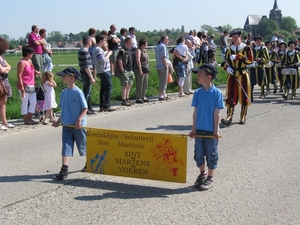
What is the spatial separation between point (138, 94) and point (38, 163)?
26.5ft

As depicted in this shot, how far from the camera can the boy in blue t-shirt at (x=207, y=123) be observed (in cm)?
727

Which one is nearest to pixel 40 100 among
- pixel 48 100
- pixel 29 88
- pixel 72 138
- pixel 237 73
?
pixel 48 100

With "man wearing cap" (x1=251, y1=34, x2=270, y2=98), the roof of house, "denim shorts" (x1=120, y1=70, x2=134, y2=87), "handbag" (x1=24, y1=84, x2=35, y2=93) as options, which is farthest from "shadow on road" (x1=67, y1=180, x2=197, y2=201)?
the roof of house

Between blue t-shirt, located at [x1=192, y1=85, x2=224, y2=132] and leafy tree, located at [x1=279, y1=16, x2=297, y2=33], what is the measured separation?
163m

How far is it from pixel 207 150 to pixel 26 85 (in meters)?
6.51

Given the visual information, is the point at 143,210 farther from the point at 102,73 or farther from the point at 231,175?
the point at 102,73

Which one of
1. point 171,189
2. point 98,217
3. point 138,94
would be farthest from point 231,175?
point 138,94

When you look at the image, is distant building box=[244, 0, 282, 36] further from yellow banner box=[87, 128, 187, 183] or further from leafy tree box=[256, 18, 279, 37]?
yellow banner box=[87, 128, 187, 183]

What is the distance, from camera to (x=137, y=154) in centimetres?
754

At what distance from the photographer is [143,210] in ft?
20.9

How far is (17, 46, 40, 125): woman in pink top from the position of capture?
12375 mm

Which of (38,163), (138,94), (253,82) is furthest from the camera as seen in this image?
(253,82)

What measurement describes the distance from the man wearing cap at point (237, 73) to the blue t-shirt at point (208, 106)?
5063mm

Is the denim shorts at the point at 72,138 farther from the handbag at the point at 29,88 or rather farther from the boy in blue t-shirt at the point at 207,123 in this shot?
the handbag at the point at 29,88
